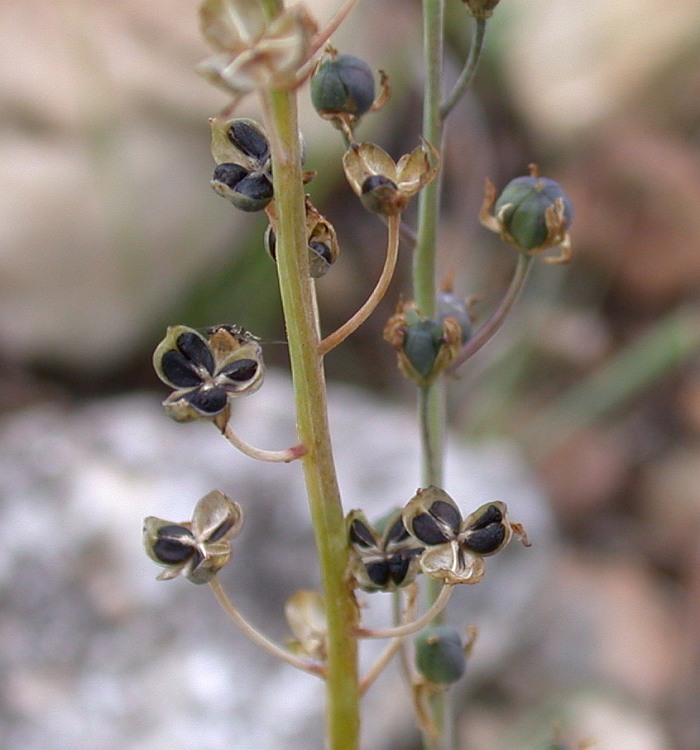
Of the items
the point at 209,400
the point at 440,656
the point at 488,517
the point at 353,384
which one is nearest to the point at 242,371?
the point at 209,400

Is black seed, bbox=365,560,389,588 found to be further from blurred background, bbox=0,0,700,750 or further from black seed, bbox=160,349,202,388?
blurred background, bbox=0,0,700,750

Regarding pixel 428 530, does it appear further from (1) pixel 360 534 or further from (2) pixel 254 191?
(2) pixel 254 191

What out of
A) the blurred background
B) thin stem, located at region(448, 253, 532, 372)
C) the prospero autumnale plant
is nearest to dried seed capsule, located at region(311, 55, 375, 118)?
the prospero autumnale plant

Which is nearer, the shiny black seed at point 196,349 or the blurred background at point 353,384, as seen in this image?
the shiny black seed at point 196,349

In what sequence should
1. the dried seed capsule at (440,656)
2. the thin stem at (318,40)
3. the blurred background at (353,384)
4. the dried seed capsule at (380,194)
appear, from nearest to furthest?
the thin stem at (318,40), the dried seed capsule at (380,194), the dried seed capsule at (440,656), the blurred background at (353,384)

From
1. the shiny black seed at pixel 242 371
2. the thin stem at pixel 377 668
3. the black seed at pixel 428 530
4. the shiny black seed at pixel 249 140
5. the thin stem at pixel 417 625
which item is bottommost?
the thin stem at pixel 377 668

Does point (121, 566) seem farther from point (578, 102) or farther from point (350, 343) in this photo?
point (578, 102)

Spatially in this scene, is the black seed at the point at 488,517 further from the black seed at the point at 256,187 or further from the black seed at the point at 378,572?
the black seed at the point at 256,187

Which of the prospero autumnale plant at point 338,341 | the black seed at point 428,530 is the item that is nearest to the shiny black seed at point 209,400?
the prospero autumnale plant at point 338,341
